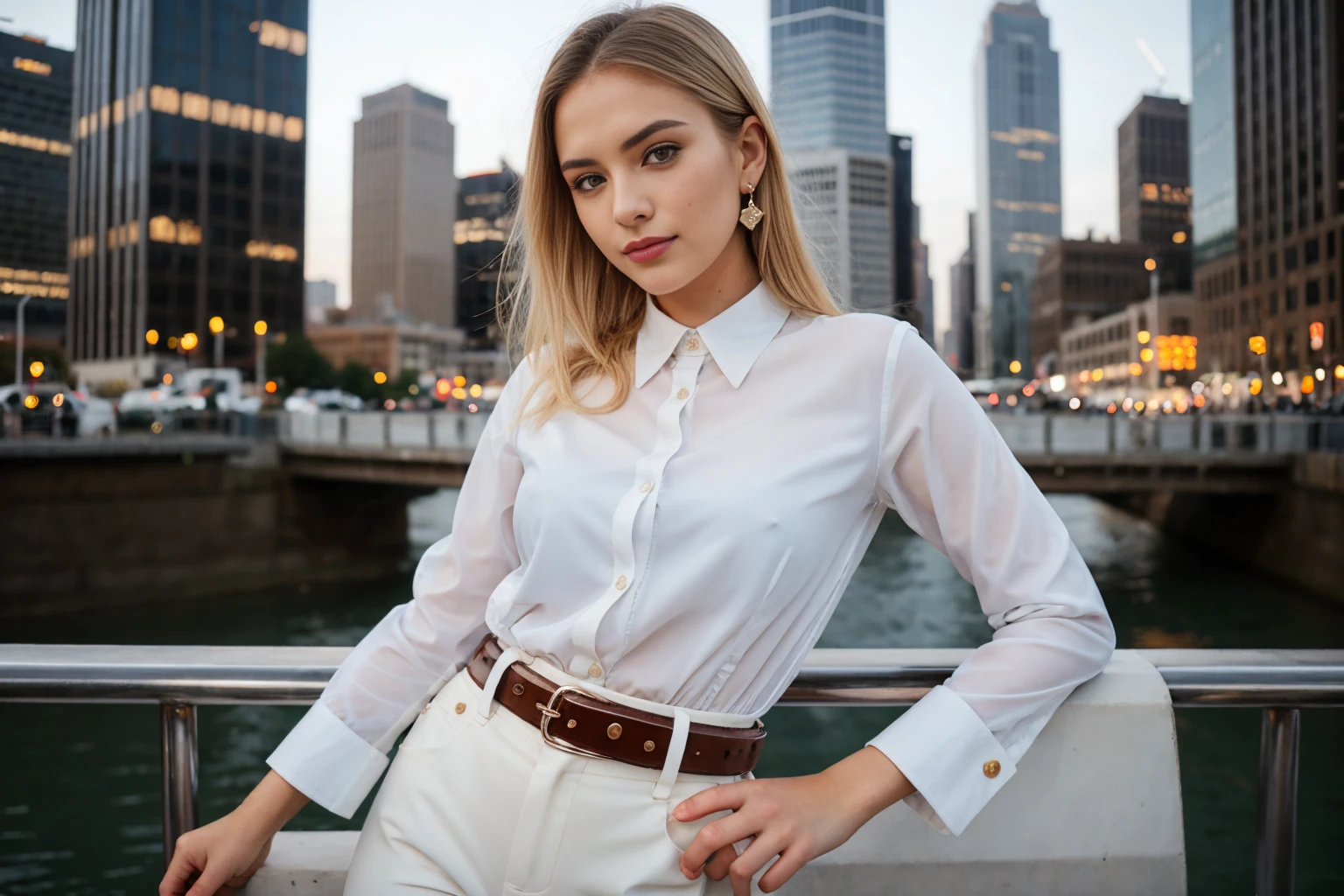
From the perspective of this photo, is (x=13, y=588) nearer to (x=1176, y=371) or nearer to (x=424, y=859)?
(x=424, y=859)

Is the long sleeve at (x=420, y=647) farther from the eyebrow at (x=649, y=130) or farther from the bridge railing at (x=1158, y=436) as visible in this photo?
the bridge railing at (x=1158, y=436)

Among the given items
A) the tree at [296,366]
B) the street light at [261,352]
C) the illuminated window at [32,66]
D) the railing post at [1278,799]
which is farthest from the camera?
the tree at [296,366]

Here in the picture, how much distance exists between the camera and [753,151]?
1542 millimetres

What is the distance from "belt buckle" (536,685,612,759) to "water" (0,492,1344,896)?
142cm

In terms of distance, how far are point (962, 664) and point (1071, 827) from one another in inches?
16.3

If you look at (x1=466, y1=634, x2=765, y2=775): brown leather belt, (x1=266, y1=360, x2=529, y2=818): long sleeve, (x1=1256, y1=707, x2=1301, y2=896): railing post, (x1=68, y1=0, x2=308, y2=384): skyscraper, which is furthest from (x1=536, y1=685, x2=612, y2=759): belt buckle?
(x1=68, y1=0, x2=308, y2=384): skyscraper

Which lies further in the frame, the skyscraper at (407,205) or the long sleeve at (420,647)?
the skyscraper at (407,205)

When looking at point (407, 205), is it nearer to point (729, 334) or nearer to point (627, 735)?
point (729, 334)

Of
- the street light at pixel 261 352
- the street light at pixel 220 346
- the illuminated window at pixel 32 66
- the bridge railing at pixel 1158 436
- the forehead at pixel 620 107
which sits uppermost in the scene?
the illuminated window at pixel 32 66

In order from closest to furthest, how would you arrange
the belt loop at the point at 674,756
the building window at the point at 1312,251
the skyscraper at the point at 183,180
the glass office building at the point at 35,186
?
1. the belt loop at the point at 674,756
2. the building window at the point at 1312,251
3. the glass office building at the point at 35,186
4. the skyscraper at the point at 183,180

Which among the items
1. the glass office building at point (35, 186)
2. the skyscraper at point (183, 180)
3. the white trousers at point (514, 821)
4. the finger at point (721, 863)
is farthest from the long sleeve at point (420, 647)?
the glass office building at point (35, 186)

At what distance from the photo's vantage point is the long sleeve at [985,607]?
49.8 inches

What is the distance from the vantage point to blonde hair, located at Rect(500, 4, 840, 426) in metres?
1.43

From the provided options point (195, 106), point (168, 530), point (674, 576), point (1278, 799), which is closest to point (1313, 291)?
point (168, 530)
